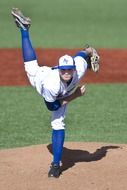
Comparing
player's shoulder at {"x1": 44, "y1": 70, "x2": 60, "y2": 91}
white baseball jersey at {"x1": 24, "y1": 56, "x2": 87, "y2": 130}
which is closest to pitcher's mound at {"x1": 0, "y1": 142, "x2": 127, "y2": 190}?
white baseball jersey at {"x1": 24, "y1": 56, "x2": 87, "y2": 130}

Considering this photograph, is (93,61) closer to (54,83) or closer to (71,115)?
(54,83)

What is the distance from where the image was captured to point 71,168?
6758 mm

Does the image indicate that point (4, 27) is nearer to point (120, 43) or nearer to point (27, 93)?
point (120, 43)

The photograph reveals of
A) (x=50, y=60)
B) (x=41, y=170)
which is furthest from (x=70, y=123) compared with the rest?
(x=50, y=60)

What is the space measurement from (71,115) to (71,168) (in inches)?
173

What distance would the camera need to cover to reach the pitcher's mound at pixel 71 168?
20.0 feet

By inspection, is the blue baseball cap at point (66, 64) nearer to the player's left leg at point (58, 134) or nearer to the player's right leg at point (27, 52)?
the player's right leg at point (27, 52)

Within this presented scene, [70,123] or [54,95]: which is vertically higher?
[54,95]

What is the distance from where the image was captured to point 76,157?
292 inches

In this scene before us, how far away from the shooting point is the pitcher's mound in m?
6.08

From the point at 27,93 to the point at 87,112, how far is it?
256cm

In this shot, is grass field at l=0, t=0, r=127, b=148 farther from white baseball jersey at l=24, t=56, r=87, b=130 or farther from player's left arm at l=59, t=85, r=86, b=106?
player's left arm at l=59, t=85, r=86, b=106

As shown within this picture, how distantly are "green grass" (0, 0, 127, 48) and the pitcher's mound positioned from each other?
42.0ft

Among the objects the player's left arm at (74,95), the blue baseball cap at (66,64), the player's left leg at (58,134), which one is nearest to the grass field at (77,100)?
the player's left leg at (58,134)
